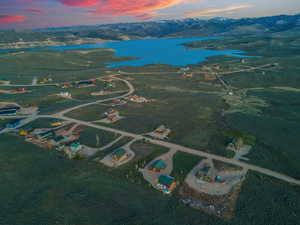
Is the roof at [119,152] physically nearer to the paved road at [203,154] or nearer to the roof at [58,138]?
the paved road at [203,154]

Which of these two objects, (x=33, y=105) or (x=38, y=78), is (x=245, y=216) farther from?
(x=38, y=78)

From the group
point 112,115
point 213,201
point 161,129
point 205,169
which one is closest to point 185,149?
point 205,169

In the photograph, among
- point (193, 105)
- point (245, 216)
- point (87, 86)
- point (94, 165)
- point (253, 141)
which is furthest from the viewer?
point (87, 86)

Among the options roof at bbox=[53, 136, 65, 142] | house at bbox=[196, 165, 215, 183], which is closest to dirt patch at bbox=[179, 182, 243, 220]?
house at bbox=[196, 165, 215, 183]

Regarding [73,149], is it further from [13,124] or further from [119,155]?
[13,124]

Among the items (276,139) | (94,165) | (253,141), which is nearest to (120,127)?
(94,165)

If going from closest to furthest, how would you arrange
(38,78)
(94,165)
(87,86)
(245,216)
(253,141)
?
1. (245,216)
2. (94,165)
3. (253,141)
4. (87,86)
5. (38,78)

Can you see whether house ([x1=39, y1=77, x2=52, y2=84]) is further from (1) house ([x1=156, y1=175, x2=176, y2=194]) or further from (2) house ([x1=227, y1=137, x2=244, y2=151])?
(2) house ([x1=227, y1=137, x2=244, y2=151])

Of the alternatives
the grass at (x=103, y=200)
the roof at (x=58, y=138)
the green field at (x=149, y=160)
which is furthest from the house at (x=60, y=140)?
the grass at (x=103, y=200)
